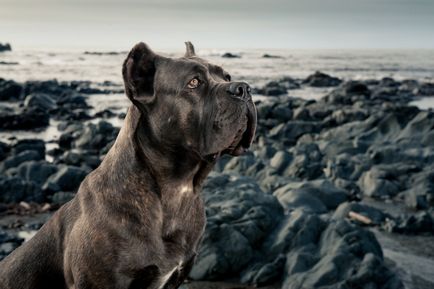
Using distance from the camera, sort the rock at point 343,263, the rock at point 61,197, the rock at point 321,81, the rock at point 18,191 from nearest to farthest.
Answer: the rock at point 343,263 < the rock at point 61,197 < the rock at point 18,191 < the rock at point 321,81

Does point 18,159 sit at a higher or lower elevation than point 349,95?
higher

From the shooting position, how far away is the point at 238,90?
4.40m

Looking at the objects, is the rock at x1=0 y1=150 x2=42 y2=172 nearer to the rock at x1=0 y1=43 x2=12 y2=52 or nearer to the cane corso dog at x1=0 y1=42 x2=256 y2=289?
the cane corso dog at x1=0 y1=42 x2=256 y2=289

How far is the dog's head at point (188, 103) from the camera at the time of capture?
4434mm

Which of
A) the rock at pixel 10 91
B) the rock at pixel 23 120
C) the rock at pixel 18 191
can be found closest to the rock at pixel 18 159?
the rock at pixel 18 191

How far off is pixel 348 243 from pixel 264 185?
5.51 metres

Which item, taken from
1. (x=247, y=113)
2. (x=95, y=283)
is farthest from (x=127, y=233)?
(x=247, y=113)

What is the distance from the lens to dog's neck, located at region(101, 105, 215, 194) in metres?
4.63

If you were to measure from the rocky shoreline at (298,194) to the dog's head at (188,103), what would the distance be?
4.28 meters

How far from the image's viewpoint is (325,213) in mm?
11828

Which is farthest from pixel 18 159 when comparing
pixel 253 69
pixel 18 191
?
pixel 253 69

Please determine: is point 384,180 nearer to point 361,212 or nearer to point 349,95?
point 361,212

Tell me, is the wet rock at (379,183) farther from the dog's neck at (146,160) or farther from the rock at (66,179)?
the dog's neck at (146,160)

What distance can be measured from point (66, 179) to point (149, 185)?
33.0ft
